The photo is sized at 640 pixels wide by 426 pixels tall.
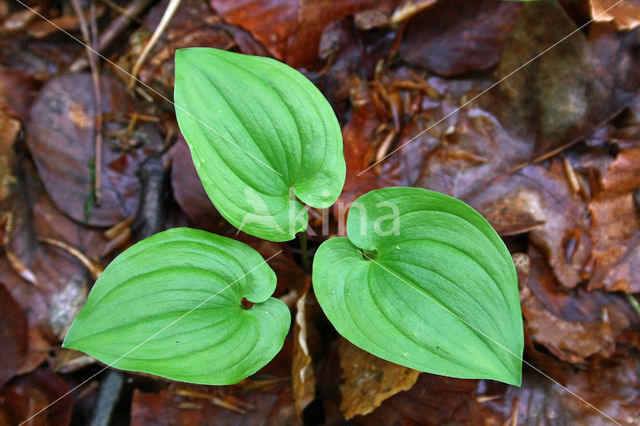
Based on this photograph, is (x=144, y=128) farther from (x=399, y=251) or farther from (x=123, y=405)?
(x=399, y=251)

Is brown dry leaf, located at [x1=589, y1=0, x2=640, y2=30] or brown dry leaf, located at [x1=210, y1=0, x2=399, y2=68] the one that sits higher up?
brown dry leaf, located at [x1=210, y1=0, x2=399, y2=68]

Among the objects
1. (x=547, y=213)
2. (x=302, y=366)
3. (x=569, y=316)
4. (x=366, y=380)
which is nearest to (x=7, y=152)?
(x=302, y=366)

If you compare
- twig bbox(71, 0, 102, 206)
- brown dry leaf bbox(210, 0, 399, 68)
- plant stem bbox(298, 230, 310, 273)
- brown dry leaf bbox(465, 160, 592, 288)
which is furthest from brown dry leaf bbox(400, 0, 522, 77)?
A: twig bbox(71, 0, 102, 206)

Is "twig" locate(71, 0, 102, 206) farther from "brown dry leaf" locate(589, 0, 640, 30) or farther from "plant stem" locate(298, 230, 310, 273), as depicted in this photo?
"brown dry leaf" locate(589, 0, 640, 30)

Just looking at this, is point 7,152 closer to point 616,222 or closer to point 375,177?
→ point 375,177

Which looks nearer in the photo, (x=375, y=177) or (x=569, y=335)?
(x=569, y=335)

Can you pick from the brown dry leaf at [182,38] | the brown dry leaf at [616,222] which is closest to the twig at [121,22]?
the brown dry leaf at [182,38]
